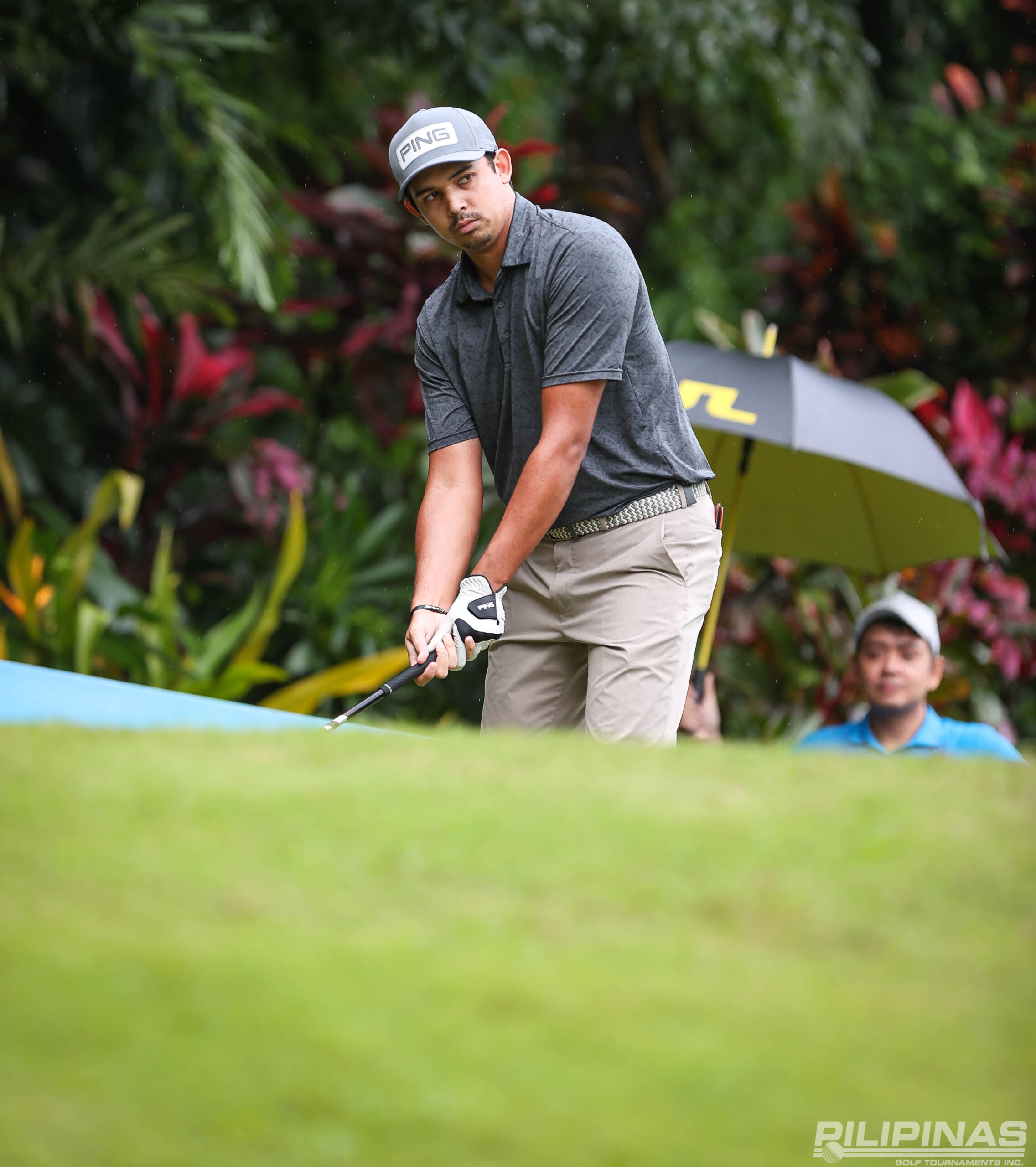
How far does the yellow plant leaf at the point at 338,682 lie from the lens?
17.1 ft

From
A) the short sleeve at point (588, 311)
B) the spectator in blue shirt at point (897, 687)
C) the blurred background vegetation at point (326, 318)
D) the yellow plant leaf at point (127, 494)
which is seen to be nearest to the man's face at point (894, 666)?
the spectator in blue shirt at point (897, 687)

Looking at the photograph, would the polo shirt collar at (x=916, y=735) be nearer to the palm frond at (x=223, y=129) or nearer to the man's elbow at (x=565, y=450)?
the man's elbow at (x=565, y=450)

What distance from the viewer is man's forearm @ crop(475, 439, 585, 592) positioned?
2.89 metres

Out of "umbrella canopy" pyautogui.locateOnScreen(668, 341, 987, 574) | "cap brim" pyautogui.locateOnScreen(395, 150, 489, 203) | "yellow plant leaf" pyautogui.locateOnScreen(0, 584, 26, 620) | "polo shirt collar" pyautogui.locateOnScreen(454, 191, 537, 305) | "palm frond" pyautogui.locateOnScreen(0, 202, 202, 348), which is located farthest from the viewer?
"palm frond" pyautogui.locateOnScreen(0, 202, 202, 348)

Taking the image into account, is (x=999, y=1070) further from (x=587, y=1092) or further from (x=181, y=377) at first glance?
(x=181, y=377)

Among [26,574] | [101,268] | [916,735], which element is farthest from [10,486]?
[916,735]

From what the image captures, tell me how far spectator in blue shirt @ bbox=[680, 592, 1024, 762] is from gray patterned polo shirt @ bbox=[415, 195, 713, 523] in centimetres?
159

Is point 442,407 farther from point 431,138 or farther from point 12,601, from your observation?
point 12,601

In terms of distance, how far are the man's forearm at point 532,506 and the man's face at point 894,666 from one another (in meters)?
2.08

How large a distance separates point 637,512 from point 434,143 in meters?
0.87

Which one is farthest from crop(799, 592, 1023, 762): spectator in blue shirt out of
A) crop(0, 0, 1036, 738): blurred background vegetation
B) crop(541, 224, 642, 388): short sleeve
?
crop(541, 224, 642, 388): short sleeve

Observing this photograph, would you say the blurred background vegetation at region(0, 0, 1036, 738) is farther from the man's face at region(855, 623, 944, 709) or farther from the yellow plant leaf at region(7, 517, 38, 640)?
the man's face at region(855, 623, 944, 709)

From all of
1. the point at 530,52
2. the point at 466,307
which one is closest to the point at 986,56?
the point at 530,52

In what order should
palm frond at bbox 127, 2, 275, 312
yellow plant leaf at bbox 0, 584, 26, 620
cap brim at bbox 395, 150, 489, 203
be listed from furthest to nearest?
palm frond at bbox 127, 2, 275, 312 < yellow plant leaf at bbox 0, 584, 26, 620 < cap brim at bbox 395, 150, 489, 203
